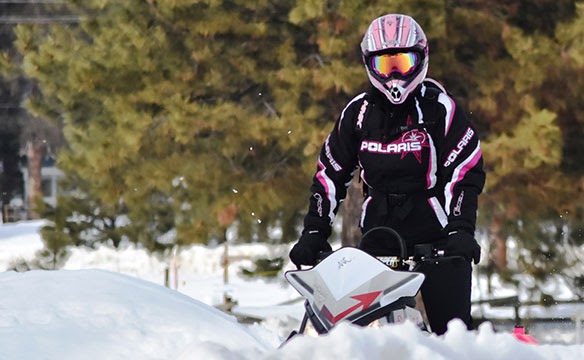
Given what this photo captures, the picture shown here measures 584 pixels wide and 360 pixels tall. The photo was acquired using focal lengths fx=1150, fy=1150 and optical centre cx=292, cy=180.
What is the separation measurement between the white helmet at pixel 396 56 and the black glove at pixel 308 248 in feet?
2.19

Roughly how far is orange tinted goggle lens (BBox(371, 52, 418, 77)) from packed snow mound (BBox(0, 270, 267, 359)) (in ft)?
4.25

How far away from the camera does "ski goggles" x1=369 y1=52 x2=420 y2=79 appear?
16.0ft

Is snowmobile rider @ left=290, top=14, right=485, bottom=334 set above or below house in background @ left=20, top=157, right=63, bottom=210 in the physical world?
above

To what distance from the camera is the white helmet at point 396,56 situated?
4863 millimetres

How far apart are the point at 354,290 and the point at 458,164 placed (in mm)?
1196

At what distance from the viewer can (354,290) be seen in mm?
3768

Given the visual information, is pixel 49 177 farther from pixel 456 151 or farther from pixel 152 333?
pixel 456 151

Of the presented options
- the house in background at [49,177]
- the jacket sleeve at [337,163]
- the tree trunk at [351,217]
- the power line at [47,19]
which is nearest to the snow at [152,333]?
the jacket sleeve at [337,163]

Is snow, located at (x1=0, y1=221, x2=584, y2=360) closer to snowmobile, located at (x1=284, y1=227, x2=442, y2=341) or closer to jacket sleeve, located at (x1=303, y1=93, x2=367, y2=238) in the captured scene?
snowmobile, located at (x1=284, y1=227, x2=442, y2=341)

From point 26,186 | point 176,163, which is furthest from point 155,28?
point 26,186

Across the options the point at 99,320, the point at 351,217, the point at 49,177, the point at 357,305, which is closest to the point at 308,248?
the point at 357,305

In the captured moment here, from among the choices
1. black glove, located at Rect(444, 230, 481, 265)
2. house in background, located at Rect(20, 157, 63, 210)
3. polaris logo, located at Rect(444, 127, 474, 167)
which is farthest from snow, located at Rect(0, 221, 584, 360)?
house in background, located at Rect(20, 157, 63, 210)

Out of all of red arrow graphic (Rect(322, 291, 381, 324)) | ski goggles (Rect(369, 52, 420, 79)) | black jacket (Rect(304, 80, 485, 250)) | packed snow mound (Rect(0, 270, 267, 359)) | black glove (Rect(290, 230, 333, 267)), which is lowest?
packed snow mound (Rect(0, 270, 267, 359))

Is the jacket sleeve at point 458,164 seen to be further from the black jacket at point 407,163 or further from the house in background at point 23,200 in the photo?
the house in background at point 23,200
